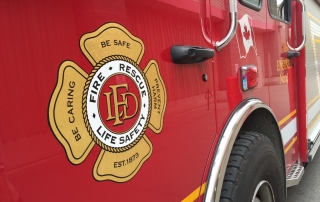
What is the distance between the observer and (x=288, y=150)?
2787mm

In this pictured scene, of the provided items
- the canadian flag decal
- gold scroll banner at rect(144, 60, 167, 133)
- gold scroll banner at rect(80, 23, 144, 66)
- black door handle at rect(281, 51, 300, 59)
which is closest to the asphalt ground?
black door handle at rect(281, 51, 300, 59)

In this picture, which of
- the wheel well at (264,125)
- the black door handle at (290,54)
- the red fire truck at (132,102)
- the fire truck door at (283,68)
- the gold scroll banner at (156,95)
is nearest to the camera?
the red fire truck at (132,102)

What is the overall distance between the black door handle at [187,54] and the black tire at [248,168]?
584 mm

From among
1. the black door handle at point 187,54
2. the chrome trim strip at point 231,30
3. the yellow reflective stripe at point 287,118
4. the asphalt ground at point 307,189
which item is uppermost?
the chrome trim strip at point 231,30

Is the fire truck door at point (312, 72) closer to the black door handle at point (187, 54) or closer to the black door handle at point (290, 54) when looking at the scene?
the black door handle at point (290, 54)

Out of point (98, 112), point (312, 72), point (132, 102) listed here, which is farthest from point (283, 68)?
point (98, 112)

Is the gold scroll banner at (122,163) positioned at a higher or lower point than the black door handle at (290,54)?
lower

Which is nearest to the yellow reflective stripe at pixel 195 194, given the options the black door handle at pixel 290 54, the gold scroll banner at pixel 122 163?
the gold scroll banner at pixel 122 163

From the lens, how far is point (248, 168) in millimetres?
1710

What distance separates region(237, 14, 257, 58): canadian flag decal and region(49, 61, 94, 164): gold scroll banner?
1123 mm

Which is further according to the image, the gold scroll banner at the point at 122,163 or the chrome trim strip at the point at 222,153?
the chrome trim strip at the point at 222,153

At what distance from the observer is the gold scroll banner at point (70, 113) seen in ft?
2.80

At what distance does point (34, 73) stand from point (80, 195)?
0.35 metres

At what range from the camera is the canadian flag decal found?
71.7 inches
